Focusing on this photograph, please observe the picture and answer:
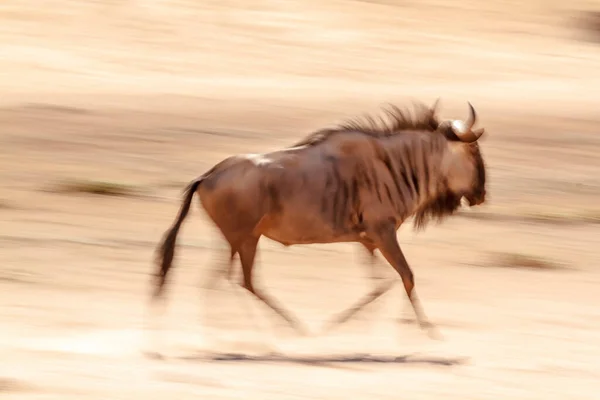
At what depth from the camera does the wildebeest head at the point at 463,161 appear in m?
8.08

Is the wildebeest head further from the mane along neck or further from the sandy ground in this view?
the sandy ground

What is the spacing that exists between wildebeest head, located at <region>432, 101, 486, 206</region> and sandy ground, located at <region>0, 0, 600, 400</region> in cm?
91

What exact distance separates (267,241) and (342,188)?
3783 millimetres

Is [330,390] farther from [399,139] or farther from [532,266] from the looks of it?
[532,266]

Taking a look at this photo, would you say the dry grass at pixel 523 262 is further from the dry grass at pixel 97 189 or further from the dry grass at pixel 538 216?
the dry grass at pixel 97 189

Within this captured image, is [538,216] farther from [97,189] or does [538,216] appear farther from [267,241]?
[97,189]

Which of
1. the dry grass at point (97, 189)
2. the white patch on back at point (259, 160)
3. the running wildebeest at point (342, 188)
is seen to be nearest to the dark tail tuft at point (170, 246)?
the running wildebeest at point (342, 188)

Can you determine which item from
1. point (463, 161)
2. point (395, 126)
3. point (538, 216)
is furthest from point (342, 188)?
point (538, 216)

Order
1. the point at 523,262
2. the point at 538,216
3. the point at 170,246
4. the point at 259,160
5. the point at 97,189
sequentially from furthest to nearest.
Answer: the point at 97,189, the point at 538,216, the point at 523,262, the point at 170,246, the point at 259,160

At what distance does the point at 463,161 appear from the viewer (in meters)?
8.19

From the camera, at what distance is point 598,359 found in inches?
307

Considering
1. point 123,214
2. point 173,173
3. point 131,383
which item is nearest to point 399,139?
point 131,383

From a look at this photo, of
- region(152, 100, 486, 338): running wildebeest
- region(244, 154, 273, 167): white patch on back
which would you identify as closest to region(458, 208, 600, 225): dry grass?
region(152, 100, 486, 338): running wildebeest

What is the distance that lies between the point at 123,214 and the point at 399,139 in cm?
492
